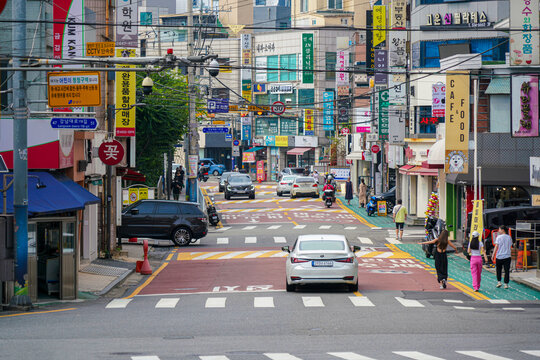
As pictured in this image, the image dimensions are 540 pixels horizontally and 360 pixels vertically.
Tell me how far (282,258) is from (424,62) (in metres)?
23.0

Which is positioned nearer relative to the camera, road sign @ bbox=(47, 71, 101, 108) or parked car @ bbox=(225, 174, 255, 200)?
road sign @ bbox=(47, 71, 101, 108)

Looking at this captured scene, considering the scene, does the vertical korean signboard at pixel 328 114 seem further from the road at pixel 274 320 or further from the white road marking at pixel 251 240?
the road at pixel 274 320

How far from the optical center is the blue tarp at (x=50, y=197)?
834 inches

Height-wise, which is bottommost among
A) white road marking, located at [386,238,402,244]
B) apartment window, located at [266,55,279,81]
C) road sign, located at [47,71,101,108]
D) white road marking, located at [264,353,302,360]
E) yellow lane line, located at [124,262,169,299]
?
yellow lane line, located at [124,262,169,299]

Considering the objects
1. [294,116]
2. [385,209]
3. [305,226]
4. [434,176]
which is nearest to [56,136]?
[305,226]

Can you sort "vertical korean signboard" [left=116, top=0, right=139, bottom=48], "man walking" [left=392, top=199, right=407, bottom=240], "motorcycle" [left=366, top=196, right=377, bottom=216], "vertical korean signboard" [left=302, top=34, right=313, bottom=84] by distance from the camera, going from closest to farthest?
"vertical korean signboard" [left=116, top=0, right=139, bottom=48]
"man walking" [left=392, top=199, right=407, bottom=240]
"motorcycle" [left=366, top=196, right=377, bottom=216]
"vertical korean signboard" [left=302, top=34, right=313, bottom=84]

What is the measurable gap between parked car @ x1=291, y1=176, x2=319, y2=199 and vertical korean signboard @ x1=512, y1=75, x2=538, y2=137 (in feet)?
120

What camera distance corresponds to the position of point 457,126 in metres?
34.5

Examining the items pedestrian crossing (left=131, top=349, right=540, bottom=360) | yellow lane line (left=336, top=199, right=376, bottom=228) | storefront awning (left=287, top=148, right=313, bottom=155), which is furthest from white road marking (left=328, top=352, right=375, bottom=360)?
storefront awning (left=287, top=148, right=313, bottom=155)

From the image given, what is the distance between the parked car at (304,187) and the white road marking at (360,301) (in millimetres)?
44198

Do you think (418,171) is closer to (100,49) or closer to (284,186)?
(284,186)

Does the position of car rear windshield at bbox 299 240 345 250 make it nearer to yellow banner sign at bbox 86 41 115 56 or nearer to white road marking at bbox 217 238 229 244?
yellow banner sign at bbox 86 41 115 56

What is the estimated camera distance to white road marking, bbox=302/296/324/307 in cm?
2061

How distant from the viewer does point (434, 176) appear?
47.6 m
